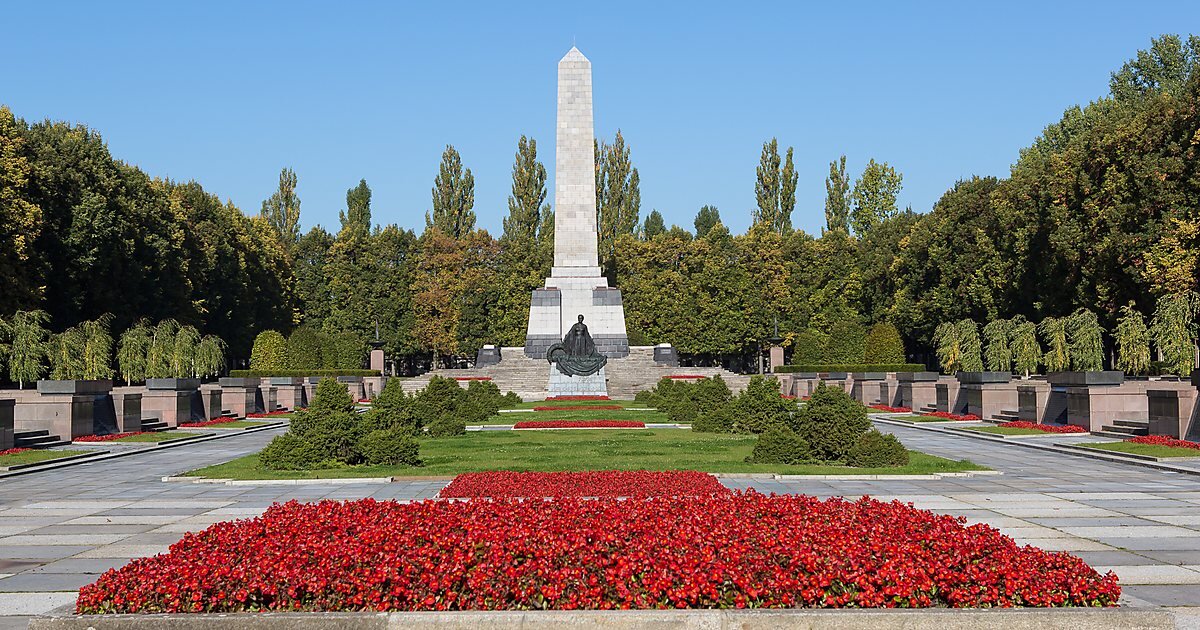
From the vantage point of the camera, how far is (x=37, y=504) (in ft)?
50.8

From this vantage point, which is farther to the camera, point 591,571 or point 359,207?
point 359,207

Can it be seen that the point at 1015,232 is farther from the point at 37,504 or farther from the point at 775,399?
the point at 37,504

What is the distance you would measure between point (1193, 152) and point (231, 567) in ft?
155

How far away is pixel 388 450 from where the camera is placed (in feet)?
64.7

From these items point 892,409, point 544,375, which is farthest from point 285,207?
point 892,409

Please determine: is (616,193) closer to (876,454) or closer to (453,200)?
(453,200)

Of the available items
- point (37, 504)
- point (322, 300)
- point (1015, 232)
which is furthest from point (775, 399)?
point (322, 300)

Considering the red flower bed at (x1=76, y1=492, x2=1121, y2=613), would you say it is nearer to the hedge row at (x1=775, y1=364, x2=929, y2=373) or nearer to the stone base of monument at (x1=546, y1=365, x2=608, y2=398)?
the stone base of monument at (x1=546, y1=365, x2=608, y2=398)

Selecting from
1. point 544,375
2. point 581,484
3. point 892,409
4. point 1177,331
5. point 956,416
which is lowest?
point 892,409

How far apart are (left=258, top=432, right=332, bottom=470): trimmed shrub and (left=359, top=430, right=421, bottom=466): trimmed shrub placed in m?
0.86

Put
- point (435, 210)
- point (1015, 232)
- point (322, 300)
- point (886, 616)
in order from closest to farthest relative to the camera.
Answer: point (886, 616), point (1015, 232), point (322, 300), point (435, 210)

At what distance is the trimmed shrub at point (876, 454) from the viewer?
1969 centimetres

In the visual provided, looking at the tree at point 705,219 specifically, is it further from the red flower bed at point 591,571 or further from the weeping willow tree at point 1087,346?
the red flower bed at point 591,571

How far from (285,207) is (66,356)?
69.7 metres
